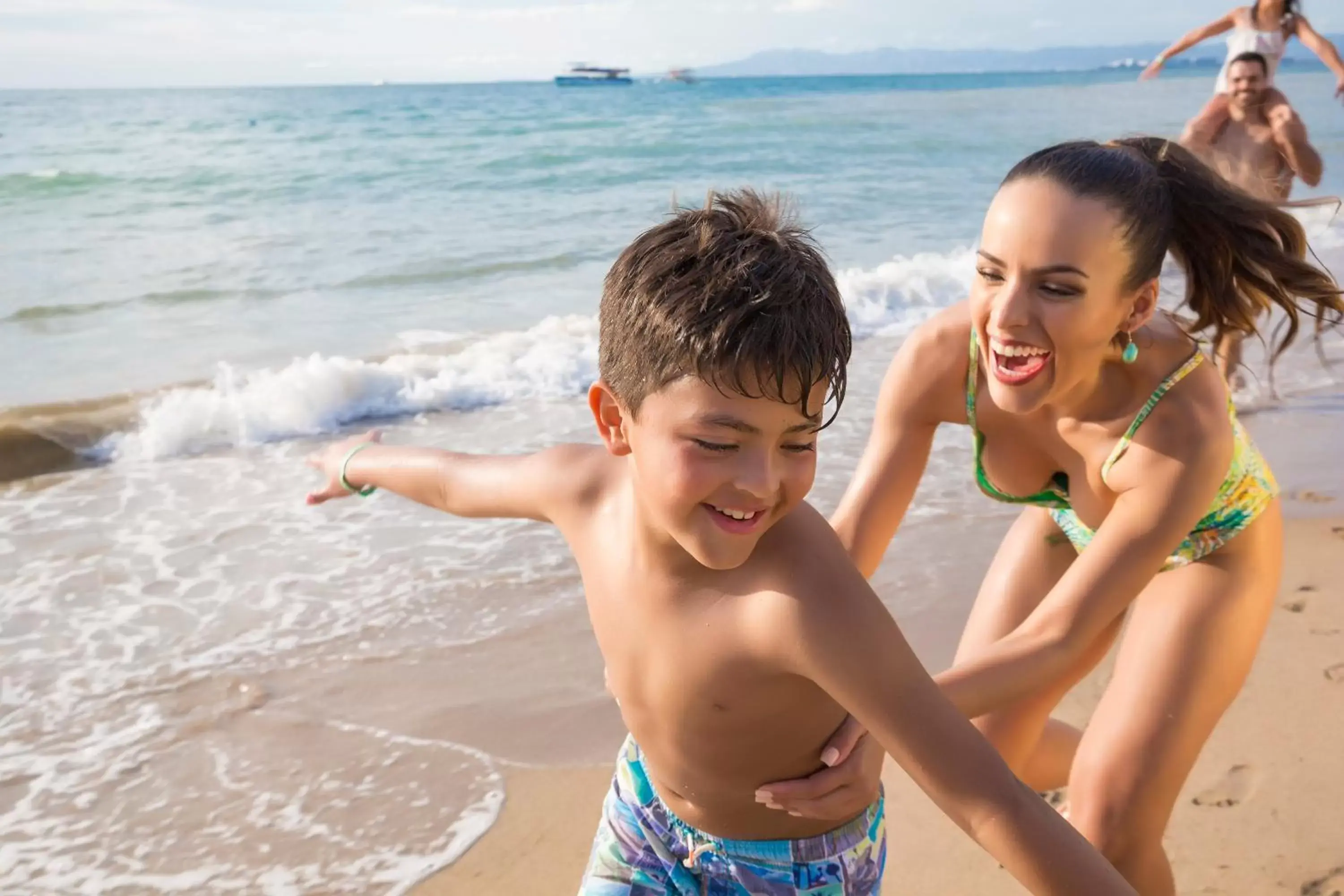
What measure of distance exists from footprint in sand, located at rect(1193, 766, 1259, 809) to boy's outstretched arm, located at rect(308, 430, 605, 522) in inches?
79.4

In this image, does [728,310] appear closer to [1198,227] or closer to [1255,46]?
[1198,227]

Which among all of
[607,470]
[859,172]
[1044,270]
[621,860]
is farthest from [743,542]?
[859,172]

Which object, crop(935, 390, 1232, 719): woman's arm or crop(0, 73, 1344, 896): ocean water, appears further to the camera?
crop(0, 73, 1344, 896): ocean water

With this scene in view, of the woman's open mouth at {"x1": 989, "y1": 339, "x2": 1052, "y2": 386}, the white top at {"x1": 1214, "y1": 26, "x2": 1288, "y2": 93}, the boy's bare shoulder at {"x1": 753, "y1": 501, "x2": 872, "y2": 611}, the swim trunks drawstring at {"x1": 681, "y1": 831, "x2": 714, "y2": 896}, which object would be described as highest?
the white top at {"x1": 1214, "y1": 26, "x2": 1288, "y2": 93}

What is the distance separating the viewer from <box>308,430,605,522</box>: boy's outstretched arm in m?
2.54

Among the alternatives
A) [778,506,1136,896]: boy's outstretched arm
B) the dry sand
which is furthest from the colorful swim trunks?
the dry sand

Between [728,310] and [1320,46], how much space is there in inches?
305

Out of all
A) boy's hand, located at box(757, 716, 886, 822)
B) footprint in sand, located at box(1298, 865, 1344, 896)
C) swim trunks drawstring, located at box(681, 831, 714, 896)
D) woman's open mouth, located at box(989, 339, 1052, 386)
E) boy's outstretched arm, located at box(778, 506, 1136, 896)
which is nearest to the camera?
boy's outstretched arm, located at box(778, 506, 1136, 896)

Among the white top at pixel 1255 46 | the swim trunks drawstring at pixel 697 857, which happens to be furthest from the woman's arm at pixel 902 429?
the white top at pixel 1255 46

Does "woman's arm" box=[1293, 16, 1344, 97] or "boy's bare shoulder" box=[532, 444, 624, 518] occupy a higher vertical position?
"woman's arm" box=[1293, 16, 1344, 97]

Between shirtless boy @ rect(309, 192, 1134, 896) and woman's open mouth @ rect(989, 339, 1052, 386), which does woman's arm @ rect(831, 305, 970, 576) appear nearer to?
woman's open mouth @ rect(989, 339, 1052, 386)

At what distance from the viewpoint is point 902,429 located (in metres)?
3.12

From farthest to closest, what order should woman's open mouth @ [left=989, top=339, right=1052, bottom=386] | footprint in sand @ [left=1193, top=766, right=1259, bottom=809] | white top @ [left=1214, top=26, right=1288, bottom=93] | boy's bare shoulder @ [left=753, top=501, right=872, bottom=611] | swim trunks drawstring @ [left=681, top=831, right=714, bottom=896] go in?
white top @ [left=1214, top=26, right=1288, bottom=93] < footprint in sand @ [left=1193, top=766, right=1259, bottom=809] < woman's open mouth @ [left=989, top=339, right=1052, bottom=386] < swim trunks drawstring @ [left=681, top=831, right=714, bottom=896] < boy's bare shoulder @ [left=753, top=501, right=872, bottom=611]

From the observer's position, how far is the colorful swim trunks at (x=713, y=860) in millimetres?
2230
